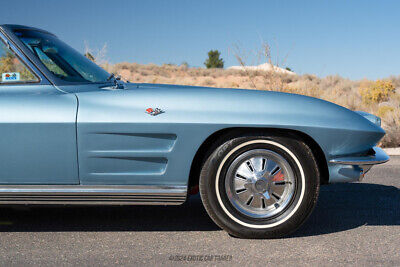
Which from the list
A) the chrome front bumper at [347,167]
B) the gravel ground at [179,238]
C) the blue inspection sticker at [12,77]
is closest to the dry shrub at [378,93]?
the gravel ground at [179,238]

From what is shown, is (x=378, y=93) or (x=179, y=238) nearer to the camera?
(x=179, y=238)

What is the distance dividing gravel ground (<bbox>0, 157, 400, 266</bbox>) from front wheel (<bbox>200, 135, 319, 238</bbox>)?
15 centimetres

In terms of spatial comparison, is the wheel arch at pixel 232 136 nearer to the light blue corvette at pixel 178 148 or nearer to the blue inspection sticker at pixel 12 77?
the light blue corvette at pixel 178 148

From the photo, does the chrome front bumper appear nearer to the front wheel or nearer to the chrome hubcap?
the front wheel

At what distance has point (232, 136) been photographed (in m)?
3.55

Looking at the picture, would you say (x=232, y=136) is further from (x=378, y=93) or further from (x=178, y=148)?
(x=378, y=93)

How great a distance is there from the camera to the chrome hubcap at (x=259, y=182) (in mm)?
3586

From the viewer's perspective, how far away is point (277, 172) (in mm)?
3598

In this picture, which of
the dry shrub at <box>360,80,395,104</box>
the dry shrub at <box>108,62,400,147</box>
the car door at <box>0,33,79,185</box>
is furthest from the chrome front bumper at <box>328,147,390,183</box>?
the dry shrub at <box>360,80,395,104</box>

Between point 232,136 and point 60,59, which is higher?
point 60,59

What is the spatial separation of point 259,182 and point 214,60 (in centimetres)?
5157

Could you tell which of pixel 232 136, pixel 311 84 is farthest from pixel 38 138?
pixel 311 84

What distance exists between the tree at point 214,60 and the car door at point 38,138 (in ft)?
169

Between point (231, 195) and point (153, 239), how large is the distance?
0.65 m
